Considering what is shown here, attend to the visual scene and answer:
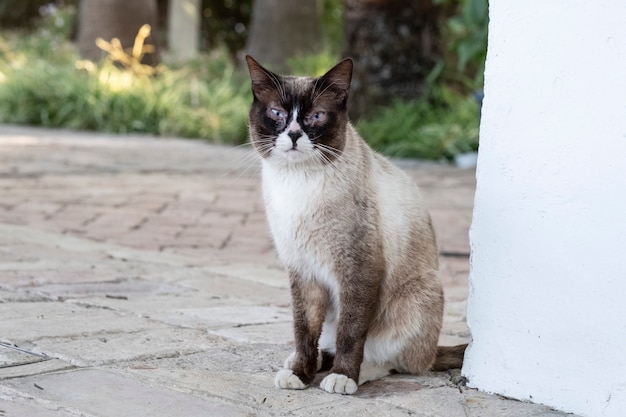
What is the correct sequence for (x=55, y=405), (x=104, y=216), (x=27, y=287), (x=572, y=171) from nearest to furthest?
(x=55, y=405), (x=572, y=171), (x=27, y=287), (x=104, y=216)

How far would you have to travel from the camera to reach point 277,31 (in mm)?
15578

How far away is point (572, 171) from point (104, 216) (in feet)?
13.0

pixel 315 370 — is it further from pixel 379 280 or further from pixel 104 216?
pixel 104 216

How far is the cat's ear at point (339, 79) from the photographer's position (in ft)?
9.39

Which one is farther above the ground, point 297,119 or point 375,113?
point 297,119

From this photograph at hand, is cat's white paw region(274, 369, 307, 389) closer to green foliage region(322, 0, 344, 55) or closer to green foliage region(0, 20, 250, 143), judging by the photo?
green foliage region(0, 20, 250, 143)

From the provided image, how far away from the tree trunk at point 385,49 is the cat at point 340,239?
25.4ft

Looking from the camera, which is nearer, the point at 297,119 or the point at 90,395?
the point at 90,395

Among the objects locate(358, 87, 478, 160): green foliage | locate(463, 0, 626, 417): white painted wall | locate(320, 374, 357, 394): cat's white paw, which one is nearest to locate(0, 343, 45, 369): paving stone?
locate(320, 374, 357, 394): cat's white paw

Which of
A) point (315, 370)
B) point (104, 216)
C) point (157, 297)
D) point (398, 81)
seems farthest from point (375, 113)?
point (315, 370)

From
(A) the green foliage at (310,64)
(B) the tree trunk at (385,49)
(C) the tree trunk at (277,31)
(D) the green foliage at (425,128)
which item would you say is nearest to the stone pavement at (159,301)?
(D) the green foliage at (425,128)

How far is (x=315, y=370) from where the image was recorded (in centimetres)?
293

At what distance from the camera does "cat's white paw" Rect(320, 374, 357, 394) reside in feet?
8.93

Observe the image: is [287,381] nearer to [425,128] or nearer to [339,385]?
[339,385]
